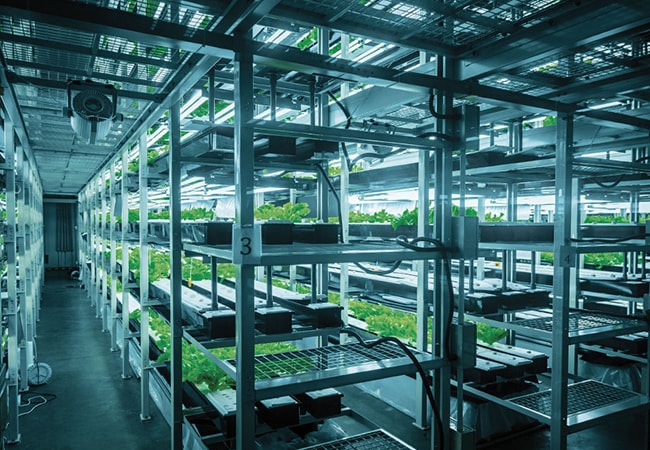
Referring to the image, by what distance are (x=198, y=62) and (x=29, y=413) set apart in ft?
11.1

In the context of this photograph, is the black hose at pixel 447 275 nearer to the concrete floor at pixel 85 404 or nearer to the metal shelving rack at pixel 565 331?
the metal shelving rack at pixel 565 331

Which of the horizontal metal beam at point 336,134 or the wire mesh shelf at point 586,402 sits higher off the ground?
the horizontal metal beam at point 336,134

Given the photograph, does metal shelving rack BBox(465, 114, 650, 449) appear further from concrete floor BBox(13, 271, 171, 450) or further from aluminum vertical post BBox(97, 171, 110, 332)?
aluminum vertical post BBox(97, 171, 110, 332)

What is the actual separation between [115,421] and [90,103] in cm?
250

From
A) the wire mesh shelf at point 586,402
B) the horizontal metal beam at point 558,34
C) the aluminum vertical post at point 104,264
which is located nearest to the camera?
the horizontal metal beam at point 558,34

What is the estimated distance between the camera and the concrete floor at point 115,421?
3.07 metres

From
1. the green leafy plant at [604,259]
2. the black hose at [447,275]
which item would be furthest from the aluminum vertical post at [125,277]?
the green leafy plant at [604,259]

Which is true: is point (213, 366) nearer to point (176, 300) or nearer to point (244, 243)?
point (176, 300)

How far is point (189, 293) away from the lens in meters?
3.12

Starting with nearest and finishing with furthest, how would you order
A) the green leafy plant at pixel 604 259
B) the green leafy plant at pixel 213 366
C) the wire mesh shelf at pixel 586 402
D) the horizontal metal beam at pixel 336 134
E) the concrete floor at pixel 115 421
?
the horizontal metal beam at pixel 336 134 → the green leafy plant at pixel 213 366 → the wire mesh shelf at pixel 586 402 → the concrete floor at pixel 115 421 → the green leafy plant at pixel 604 259


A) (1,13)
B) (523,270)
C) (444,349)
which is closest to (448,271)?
(444,349)

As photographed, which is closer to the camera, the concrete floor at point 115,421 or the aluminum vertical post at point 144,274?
the concrete floor at point 115,421

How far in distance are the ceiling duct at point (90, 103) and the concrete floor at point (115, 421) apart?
2.00m

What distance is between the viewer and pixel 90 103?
225 cm
